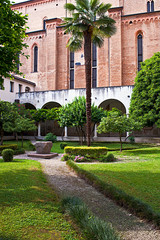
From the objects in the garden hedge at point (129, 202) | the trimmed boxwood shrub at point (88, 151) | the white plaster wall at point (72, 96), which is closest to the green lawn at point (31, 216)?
the garden hedge at point (129, 202)

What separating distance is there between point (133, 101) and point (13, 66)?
1413cm

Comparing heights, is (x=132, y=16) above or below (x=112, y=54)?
above

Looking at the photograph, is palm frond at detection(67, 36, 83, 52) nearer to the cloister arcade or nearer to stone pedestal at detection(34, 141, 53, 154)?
stone pedestal at detection(34, 141, 53, 154)

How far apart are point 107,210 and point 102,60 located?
92.5ft

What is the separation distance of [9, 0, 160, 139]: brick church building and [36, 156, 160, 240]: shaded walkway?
60.7 ft

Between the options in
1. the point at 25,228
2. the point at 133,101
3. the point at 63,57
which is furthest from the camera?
the point at 63,57

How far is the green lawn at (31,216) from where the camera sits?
2969 millimetres

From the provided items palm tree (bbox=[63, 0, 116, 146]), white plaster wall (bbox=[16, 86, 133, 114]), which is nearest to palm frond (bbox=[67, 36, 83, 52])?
palm tree (bbox=[63, 0, 116, 146])

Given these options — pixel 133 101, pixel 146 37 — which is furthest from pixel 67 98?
pixel 146 37

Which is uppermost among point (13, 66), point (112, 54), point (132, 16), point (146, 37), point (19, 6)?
point (19, 6)

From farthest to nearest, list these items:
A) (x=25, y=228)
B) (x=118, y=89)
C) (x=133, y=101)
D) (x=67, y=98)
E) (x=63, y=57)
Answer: (x=63, y=57)
(x=67, y=98)
(x=118, y=89)
(x=133, y=101)
(x=25, y=228)

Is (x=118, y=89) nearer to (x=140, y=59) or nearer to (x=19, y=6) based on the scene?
(x=140, y=59)

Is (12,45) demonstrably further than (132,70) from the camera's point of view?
No

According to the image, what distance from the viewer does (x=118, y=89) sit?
23734 millimetres
